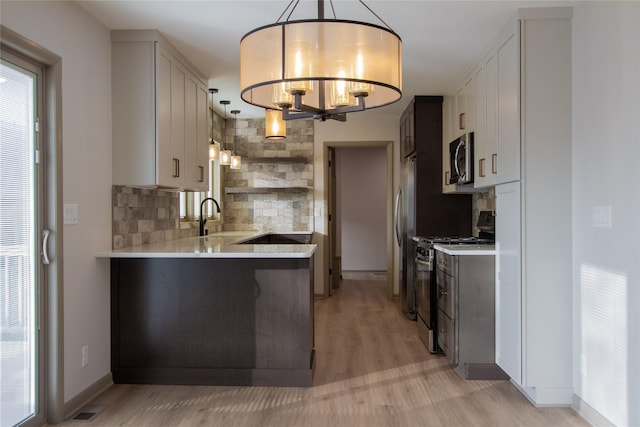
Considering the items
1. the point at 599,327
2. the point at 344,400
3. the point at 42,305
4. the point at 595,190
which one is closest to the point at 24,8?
the point at 42,305

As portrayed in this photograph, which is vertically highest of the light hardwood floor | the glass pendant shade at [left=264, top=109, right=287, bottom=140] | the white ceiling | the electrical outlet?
the white ceiling

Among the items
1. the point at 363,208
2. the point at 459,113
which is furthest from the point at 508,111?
the point at 363,208

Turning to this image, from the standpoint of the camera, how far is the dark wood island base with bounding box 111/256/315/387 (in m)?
3.11

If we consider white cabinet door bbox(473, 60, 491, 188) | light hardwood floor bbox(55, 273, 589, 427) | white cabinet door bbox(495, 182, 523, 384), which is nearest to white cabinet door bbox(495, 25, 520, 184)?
white cabinet door bbox(495, 182, 523, 384)

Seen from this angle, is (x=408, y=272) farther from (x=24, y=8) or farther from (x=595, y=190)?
(x=24, y=8)

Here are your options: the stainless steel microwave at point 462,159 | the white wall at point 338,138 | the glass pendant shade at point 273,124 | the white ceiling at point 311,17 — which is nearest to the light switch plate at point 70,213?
the white ceiling at point 311,17

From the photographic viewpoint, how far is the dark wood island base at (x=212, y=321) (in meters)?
3.11

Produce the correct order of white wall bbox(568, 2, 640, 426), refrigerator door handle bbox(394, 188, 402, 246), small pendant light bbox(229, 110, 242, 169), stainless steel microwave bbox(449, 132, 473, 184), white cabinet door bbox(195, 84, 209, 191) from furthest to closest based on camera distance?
refrigerator door handle bbox(394, 188, 402, 246) → small pendant light bbox(229, 110, 242, 169) → white cabinet door bbox(195, 84, 209, 191) → stainless steel microwave bbox(449, 132, 473, 184) → white wall bbox(568, 2, 640, 426)

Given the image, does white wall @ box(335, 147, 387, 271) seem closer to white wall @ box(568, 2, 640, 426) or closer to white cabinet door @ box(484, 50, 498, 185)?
white cabinet door @ box(484, 50, 498, 185)

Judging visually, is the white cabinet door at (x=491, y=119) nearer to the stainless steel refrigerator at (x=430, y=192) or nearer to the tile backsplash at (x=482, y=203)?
the tile backsplash at (x=482, y=203)

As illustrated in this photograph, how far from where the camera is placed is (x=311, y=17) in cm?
302

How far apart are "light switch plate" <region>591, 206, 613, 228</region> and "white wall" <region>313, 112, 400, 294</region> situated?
11.8ft

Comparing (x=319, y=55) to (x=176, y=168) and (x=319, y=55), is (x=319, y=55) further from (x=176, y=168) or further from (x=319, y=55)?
(x=176, y=168)

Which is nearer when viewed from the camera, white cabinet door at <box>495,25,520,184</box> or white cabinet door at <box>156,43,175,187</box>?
white cabinet door at <box>495,25,520,184</box>
